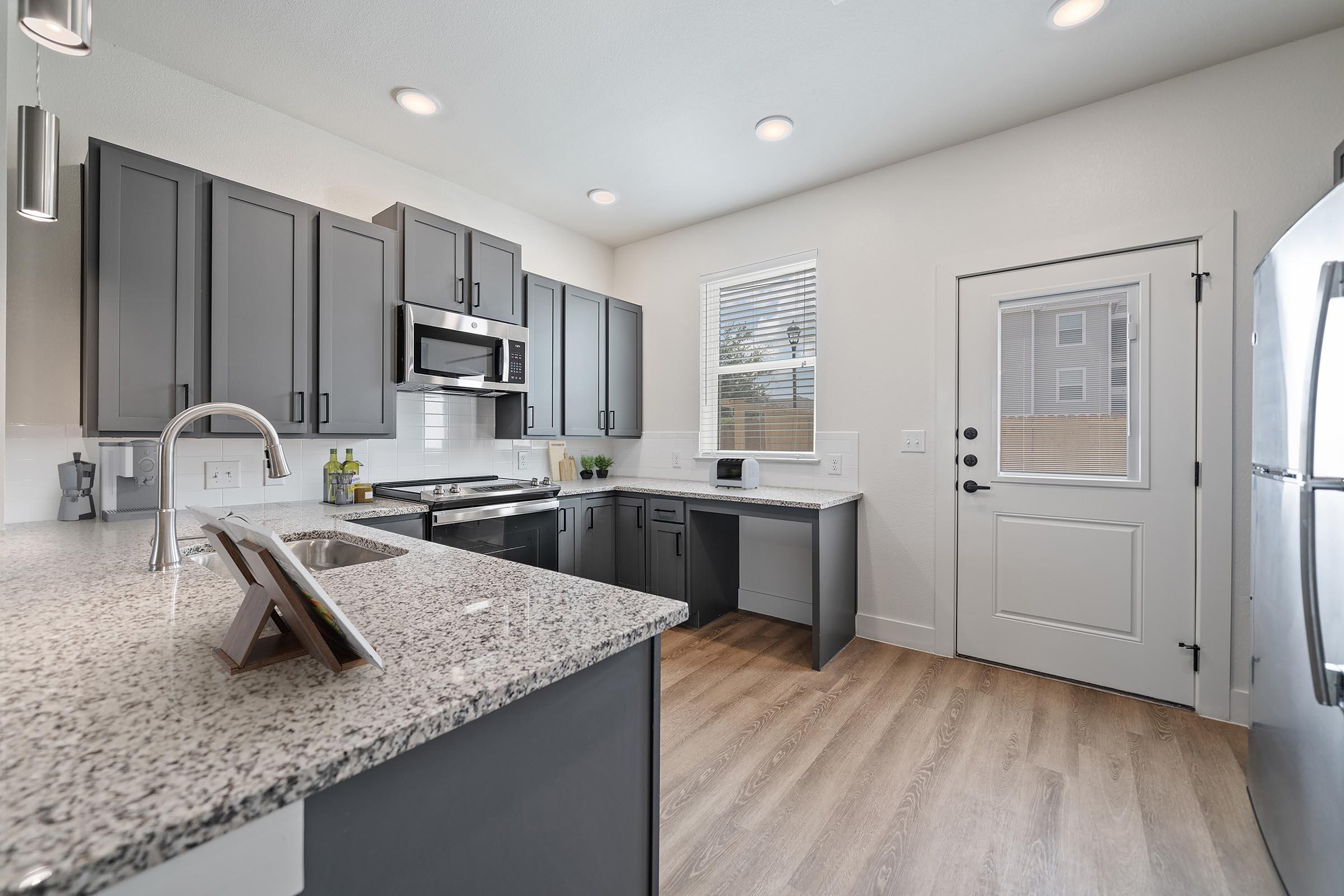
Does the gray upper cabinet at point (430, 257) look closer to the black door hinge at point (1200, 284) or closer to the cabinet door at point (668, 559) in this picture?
the cabinet door at point (668, 559)

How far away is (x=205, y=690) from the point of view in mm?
666

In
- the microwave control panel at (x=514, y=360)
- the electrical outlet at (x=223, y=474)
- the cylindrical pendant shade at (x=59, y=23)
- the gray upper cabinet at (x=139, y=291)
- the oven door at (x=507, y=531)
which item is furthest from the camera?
the microwave control panel at (x=514, y=360)

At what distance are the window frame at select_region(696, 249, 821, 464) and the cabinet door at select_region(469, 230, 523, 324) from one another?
1.28m

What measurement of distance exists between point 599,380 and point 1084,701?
10.5ft

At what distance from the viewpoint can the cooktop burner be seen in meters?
2.70

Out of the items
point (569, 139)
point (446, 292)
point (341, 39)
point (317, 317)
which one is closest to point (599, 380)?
point (446, 292)

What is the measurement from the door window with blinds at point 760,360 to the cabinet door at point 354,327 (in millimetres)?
2015

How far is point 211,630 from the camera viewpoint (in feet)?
2.88

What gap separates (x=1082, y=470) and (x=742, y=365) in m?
1.98

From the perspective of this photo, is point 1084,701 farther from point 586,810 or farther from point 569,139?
point 569,139

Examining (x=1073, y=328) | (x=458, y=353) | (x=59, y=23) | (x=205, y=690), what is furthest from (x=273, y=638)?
(x=1073, y=328)

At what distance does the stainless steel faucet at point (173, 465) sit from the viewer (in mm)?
1113

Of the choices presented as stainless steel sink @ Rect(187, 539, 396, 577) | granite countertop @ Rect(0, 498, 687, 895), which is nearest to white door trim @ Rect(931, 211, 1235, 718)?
granite countertop @ Rect(0, 498, 687, 895)

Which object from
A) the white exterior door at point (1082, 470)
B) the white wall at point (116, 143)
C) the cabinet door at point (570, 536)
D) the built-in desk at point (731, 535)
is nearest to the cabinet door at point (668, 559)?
the built-in desk at point (731, 535)
